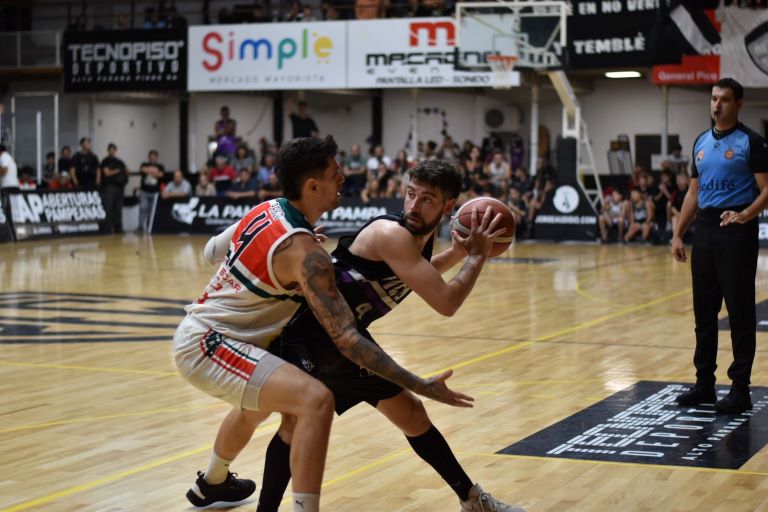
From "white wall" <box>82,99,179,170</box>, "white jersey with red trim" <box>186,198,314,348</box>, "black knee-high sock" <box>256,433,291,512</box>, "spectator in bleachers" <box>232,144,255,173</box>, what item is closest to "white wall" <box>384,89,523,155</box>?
"spectator in bleachers" <box>232,144,255,173</box>

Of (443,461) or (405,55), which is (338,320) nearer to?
(443,461)

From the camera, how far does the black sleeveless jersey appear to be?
4.77 meters

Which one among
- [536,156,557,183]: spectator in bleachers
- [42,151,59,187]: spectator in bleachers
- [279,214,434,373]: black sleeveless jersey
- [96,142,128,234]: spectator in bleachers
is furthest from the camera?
[42,151,59,187]: spectator in bleachers

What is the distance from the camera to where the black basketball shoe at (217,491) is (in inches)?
204

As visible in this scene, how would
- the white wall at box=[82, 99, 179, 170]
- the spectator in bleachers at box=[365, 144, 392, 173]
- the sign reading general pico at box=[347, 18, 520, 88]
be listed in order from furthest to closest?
the white wall at box=[82, 99, 179, 170] → the sign reading general pico at box=[347, 18, 520, 88] → the spectator in bleachers at box=[365, 144, 392, 173]

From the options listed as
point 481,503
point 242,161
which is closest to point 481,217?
point 481,503

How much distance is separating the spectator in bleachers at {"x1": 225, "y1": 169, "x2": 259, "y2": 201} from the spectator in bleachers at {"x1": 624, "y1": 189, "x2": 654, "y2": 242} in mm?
7877

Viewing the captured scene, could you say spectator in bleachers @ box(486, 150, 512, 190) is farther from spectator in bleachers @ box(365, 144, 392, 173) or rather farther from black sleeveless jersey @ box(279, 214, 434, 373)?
black sleeveless jersey @ box(279, 214, 434, 373)

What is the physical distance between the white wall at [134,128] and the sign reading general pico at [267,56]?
12.6ft

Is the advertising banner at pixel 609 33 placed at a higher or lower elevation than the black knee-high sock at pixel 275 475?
higher

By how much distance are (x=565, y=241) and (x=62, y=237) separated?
991cm

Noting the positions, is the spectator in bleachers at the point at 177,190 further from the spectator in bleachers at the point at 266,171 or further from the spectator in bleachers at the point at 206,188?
the spectator in bleachers at the point at 266,171

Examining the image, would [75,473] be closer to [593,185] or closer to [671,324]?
[671,324]

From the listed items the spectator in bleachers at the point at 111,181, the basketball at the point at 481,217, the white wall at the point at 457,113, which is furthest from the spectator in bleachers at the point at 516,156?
the basketball at the point at 481,217
